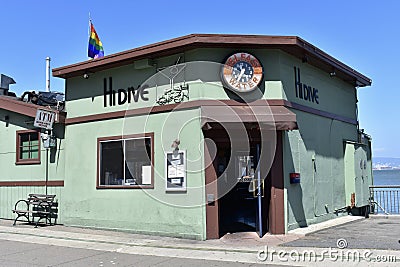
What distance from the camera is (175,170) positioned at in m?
11.0

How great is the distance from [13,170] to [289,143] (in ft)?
Answer: 30.6

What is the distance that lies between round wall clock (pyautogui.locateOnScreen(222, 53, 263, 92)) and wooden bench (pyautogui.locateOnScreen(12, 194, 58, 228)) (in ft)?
22.2

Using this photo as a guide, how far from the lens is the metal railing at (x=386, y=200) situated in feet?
51.0

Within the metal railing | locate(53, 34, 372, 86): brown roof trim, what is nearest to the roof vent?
locate(53, 34, 372, 86): brown roof trim

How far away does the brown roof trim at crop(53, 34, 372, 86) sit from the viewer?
10602mm

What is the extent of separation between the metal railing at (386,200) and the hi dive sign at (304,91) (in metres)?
4.97

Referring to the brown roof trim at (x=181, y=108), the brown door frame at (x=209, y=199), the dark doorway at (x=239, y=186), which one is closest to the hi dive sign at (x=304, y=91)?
the brown roof trim at (x=181, y=108)

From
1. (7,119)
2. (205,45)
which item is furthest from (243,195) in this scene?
(7,119)

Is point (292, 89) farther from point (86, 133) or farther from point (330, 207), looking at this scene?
point (86, 133)

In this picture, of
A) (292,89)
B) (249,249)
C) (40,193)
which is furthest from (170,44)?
(40,193)

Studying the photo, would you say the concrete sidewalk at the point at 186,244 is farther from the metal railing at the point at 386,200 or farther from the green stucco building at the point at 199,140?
the metal railing at the point at 386,200

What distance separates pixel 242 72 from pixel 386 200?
8589 millimetres

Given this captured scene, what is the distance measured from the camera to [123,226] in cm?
1180

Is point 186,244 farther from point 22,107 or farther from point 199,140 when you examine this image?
point 22,107
